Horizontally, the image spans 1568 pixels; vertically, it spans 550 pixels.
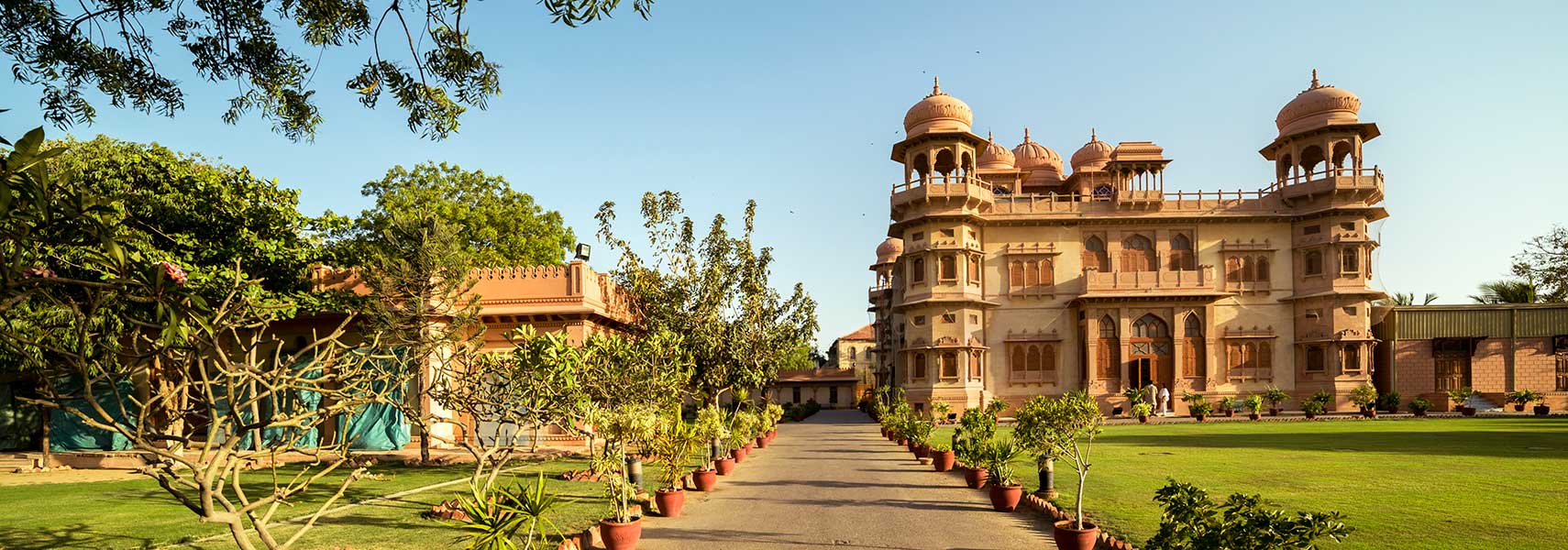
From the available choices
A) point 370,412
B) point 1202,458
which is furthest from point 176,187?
point 1202,458

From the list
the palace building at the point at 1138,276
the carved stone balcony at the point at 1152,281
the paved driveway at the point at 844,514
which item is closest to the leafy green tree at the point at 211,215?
the paved driveway at the point at 844,514

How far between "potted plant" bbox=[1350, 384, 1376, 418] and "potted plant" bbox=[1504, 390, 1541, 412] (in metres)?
5.49

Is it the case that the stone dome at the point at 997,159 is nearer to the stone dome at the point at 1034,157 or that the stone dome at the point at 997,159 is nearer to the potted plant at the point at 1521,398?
the stone dome at the point at 1034,157

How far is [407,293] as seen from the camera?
18406 millimetres

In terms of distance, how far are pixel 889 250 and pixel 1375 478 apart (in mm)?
43177

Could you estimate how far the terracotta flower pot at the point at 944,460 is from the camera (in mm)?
17984

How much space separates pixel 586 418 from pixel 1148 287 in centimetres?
3304

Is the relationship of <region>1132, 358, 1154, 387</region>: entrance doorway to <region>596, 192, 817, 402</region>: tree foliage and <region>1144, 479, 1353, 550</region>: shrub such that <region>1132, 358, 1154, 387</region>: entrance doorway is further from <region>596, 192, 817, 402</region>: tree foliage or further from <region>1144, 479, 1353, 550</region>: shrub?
<region>1144, 479, 1353, 550</region>: shrub

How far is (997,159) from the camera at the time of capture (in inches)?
1864

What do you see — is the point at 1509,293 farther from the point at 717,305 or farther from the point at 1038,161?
the point at 717,305

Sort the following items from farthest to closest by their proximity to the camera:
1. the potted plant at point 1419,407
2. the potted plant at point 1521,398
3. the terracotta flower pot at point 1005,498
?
the potted plant at point 1521,398 < the potted plant at point 1419,407 < the terracotta flower pot at point 1005,498

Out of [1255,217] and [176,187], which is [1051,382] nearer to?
[1255,217]

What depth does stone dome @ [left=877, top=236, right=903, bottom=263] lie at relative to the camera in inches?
2240

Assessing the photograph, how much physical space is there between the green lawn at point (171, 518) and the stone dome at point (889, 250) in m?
43.0
